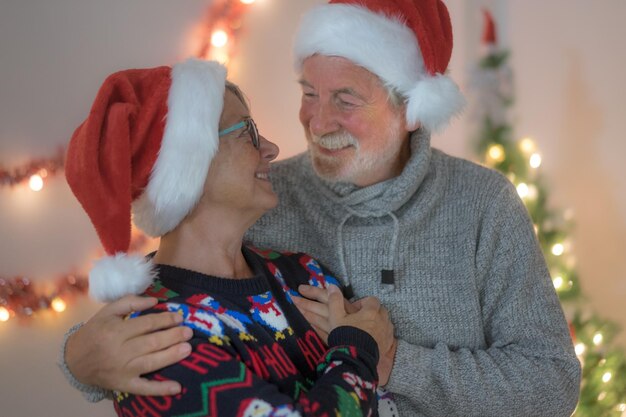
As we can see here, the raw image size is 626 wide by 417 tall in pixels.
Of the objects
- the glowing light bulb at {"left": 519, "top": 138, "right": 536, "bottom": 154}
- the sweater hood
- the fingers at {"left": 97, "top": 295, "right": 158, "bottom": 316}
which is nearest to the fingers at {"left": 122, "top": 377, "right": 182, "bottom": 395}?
the fingers at {"left": 97, "top": 295, "right": 158, "bottom": 316}

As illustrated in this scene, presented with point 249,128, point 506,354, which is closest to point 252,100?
point 249,128

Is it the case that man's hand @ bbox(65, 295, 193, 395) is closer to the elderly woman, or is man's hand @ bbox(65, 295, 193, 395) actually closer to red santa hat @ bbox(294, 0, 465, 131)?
the elderly woman

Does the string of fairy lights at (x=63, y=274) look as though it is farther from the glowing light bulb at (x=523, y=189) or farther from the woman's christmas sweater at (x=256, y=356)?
the glowing light bulb at (x=523, y=189)

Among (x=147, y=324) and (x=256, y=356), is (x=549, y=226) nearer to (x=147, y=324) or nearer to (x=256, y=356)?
(x=256, y=356)

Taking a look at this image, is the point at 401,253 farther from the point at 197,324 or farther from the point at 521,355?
the point at 197,324

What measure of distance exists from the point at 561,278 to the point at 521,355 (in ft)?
4.05

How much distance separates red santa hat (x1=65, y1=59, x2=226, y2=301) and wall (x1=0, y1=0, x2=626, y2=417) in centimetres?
111

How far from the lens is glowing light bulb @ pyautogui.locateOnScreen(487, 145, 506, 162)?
3.11 m

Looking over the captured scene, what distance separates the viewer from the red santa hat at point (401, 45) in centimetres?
212

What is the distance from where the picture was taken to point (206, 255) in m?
1.73

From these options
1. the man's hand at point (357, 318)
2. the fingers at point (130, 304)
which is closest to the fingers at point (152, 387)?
the fingers at point (130, 304)

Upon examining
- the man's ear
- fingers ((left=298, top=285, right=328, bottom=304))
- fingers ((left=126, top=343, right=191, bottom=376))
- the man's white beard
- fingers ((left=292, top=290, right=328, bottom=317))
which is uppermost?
the man's ear

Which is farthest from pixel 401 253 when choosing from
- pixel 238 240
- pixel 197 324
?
pixel 197 324

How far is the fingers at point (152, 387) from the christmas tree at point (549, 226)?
200 cm
